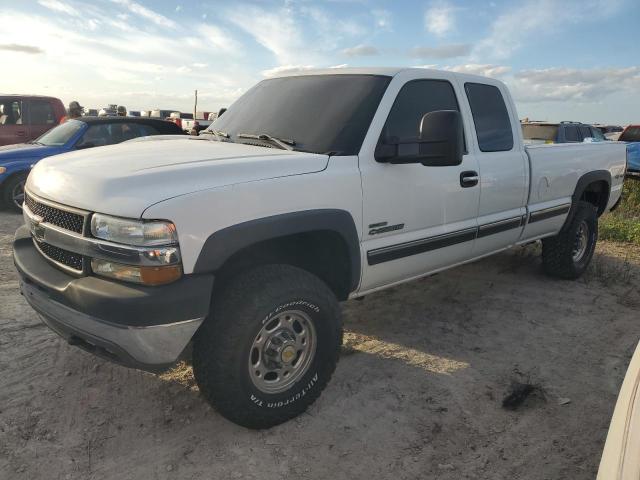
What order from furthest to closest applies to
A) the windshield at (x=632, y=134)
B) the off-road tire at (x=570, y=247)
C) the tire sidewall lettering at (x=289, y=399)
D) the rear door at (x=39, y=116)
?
the windshield at (x=632, y=134) < the rear door at (x=39, y=116) < the off-road tire at (x=570, y=247) < the tire sidewall lettering at (x=289, y=399)

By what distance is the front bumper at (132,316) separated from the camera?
86.7 inches

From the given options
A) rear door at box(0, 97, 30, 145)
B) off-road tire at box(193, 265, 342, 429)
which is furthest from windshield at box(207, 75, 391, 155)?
rear door at box(0, 97, 30, 145)

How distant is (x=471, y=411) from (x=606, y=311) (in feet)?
7.86

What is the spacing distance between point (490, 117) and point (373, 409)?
2476 millimetres

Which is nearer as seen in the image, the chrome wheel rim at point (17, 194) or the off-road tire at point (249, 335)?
the off-road tire at point (249, 335)

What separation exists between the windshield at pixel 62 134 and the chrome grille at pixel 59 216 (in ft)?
19.6

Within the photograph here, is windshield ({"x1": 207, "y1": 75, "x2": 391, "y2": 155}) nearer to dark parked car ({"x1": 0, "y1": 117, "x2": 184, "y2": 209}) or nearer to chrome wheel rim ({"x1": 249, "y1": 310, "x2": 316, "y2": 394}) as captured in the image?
chrome wheel rim ({"x1": 249, "y1": 310, "x2": 316, "y2": 394})

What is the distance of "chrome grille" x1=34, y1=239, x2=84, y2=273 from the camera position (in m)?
2.46

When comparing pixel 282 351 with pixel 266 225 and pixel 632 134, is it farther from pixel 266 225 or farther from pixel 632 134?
pixel 632 134

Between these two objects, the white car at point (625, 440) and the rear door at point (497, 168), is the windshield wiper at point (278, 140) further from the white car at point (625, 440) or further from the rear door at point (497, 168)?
the white car at point (625, 440)

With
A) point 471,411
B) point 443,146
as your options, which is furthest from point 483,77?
point 471,411

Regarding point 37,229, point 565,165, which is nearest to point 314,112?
point 37,229

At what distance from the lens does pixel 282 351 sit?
8.80 feet

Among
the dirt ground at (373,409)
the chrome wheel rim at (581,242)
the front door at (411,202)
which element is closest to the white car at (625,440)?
the dirt ground at (373,409)
